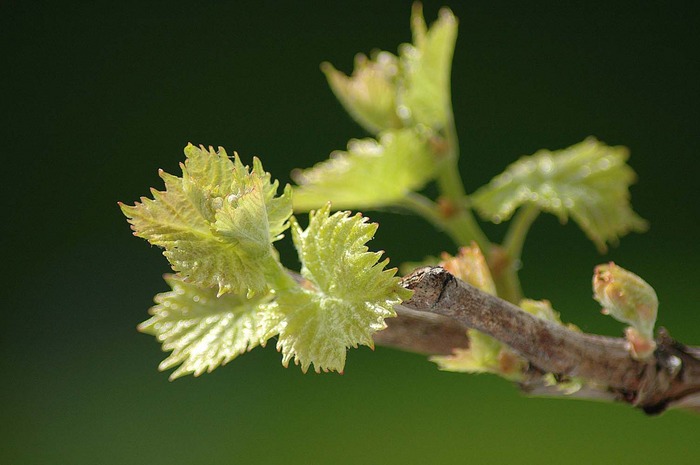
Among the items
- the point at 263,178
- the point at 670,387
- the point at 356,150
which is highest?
the point at 356,150

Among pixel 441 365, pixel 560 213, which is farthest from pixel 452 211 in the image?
pixel 441 365

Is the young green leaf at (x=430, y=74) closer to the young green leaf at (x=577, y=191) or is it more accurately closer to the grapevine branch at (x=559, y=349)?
the young green leaf at (x=577, y=191)

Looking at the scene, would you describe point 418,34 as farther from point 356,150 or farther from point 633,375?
point 633,375

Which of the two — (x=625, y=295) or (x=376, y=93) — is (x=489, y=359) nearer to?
(x=625, y=295)

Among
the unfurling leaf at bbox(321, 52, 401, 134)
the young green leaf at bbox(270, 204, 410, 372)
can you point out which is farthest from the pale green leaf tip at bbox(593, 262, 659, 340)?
the unfurling leaf at bbox(321, 52, 401, 134)

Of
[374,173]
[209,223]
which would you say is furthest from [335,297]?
[374,173]

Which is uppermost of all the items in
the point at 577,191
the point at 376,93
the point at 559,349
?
the point at 376,93

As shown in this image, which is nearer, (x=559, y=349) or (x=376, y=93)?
(x=559, y=349)
